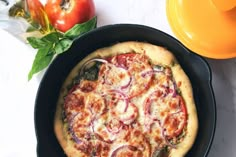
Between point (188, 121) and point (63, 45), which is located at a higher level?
point (63, 45)

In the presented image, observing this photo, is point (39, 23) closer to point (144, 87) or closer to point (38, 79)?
point (38, 79)

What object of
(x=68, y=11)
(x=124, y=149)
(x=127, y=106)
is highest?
(x=68, y=11)

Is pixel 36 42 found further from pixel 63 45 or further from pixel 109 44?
pixel 109 44

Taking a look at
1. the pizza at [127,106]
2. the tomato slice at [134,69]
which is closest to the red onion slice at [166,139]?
the pizza at [127,106]

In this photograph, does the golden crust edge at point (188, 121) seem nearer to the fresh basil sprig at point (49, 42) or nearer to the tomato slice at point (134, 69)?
the tomato slice at point (134, 69)

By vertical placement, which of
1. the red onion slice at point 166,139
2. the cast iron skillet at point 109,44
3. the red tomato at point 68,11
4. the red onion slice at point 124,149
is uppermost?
the red tomato at point 68,11

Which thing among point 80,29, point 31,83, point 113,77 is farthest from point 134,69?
point 31,83
